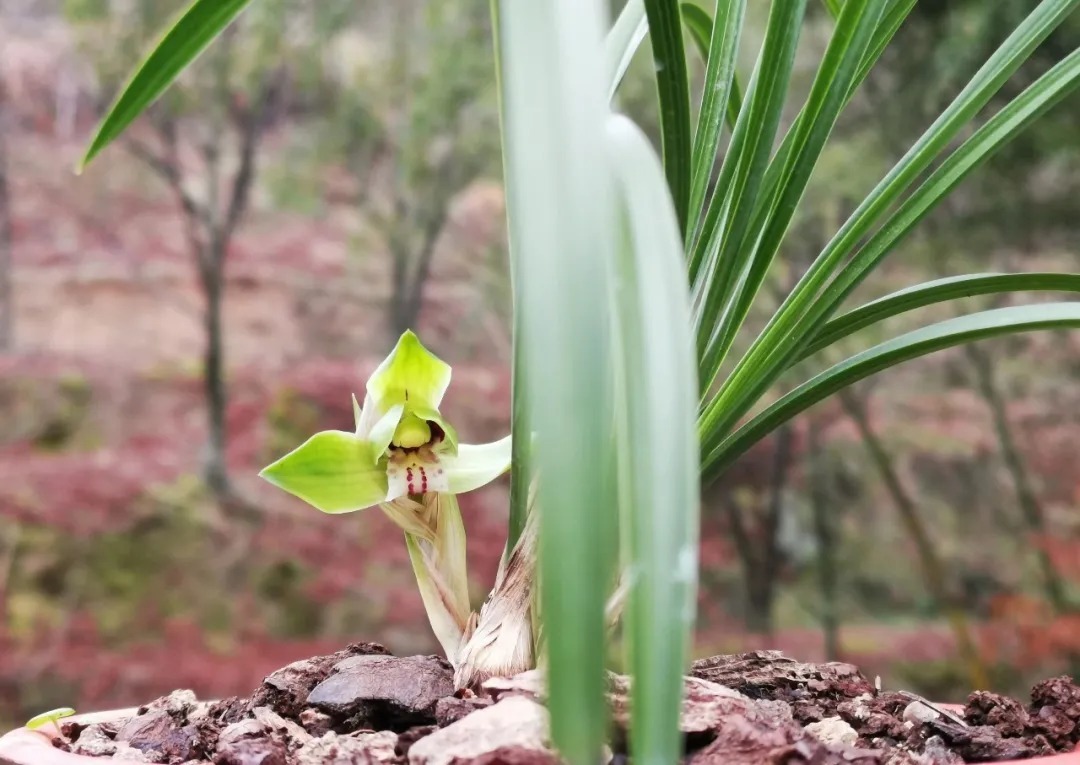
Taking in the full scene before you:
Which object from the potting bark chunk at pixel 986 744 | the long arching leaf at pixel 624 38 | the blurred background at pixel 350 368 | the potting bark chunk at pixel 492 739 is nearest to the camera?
the potting bark chunk at pixel 492 739

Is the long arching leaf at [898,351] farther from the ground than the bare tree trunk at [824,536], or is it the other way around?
the long arching leaf at [898,351]

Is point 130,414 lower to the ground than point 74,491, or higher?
higher

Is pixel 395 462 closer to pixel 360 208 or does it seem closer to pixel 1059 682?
pixel 1059 682

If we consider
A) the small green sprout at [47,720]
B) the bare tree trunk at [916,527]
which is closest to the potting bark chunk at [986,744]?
the small green sprout at [47,720]

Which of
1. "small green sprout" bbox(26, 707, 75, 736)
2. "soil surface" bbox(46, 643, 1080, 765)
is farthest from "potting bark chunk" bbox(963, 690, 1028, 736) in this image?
"small green sprout" bbox(26, 707, 75, 736)

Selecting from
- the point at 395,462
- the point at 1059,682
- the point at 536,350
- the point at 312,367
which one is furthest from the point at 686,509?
the point at 312,367

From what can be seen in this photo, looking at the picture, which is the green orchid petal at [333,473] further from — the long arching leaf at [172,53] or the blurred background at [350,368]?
the blurred background at [350,368]

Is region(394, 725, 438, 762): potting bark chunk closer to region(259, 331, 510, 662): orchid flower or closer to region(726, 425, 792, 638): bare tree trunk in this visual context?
region(259, 331, 510, 662): orchid flower
